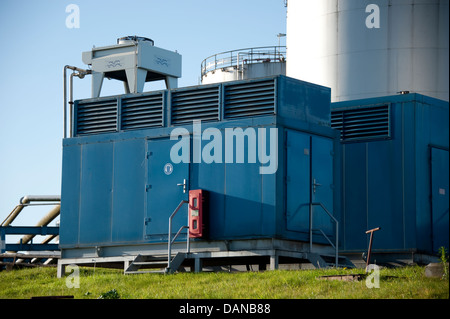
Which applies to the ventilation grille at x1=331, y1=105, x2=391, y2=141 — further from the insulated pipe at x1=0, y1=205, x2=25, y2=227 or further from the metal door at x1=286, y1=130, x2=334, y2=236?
the insulated pipe at x1=0, y1=205, x2=25, y2=227

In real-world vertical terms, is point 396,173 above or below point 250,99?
below

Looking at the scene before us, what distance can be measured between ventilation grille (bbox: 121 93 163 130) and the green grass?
14.4ft

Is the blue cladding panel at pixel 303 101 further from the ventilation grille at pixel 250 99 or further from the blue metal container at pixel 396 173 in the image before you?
the blue metal container at pixel 396 173

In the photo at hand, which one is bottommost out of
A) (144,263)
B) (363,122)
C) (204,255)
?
(144,263)

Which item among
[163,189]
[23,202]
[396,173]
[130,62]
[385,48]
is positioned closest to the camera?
[163,189]

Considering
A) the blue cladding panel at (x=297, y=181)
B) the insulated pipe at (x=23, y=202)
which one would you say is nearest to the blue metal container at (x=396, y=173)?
the blue cladding panel at (x=297, y=181)

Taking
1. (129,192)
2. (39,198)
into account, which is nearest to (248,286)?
(129,192)

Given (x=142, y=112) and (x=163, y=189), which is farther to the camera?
(x=142, y=112)

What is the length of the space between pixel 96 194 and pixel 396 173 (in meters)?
8.09

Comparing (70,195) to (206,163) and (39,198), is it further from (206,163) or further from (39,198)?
(39,198)

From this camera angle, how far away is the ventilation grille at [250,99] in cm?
2169

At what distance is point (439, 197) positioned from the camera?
2394 centimetres

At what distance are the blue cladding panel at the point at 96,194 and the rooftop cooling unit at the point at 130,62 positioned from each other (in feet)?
10.4

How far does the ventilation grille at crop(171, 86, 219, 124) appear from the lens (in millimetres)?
22469
